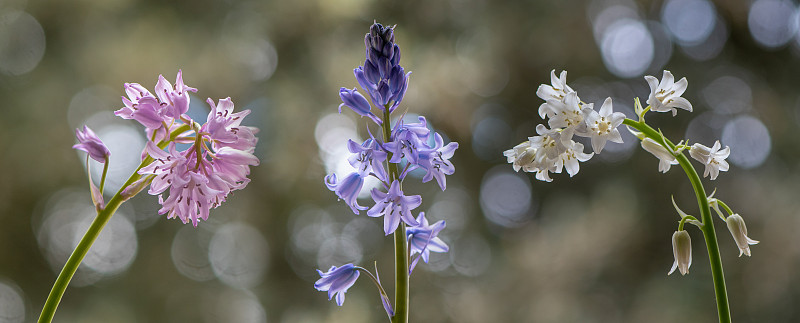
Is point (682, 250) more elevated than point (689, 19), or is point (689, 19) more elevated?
point (689, 19)

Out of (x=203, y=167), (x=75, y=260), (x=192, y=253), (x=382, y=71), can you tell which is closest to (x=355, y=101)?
(x=382, y=71)

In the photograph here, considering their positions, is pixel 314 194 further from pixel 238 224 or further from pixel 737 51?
pixel 737 51

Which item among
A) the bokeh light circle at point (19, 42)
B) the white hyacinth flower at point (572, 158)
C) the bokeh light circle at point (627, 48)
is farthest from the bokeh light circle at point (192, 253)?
the white hyacinth flower at point (572, 158)

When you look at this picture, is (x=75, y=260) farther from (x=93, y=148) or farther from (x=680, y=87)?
(x=680, y=87)

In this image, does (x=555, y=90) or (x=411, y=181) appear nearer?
(x=555, y=90)

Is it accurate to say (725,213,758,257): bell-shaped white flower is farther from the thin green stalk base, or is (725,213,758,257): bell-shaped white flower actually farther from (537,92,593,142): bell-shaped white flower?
the thin green stalk base

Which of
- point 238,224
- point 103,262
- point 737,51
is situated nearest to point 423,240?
point 238,224
